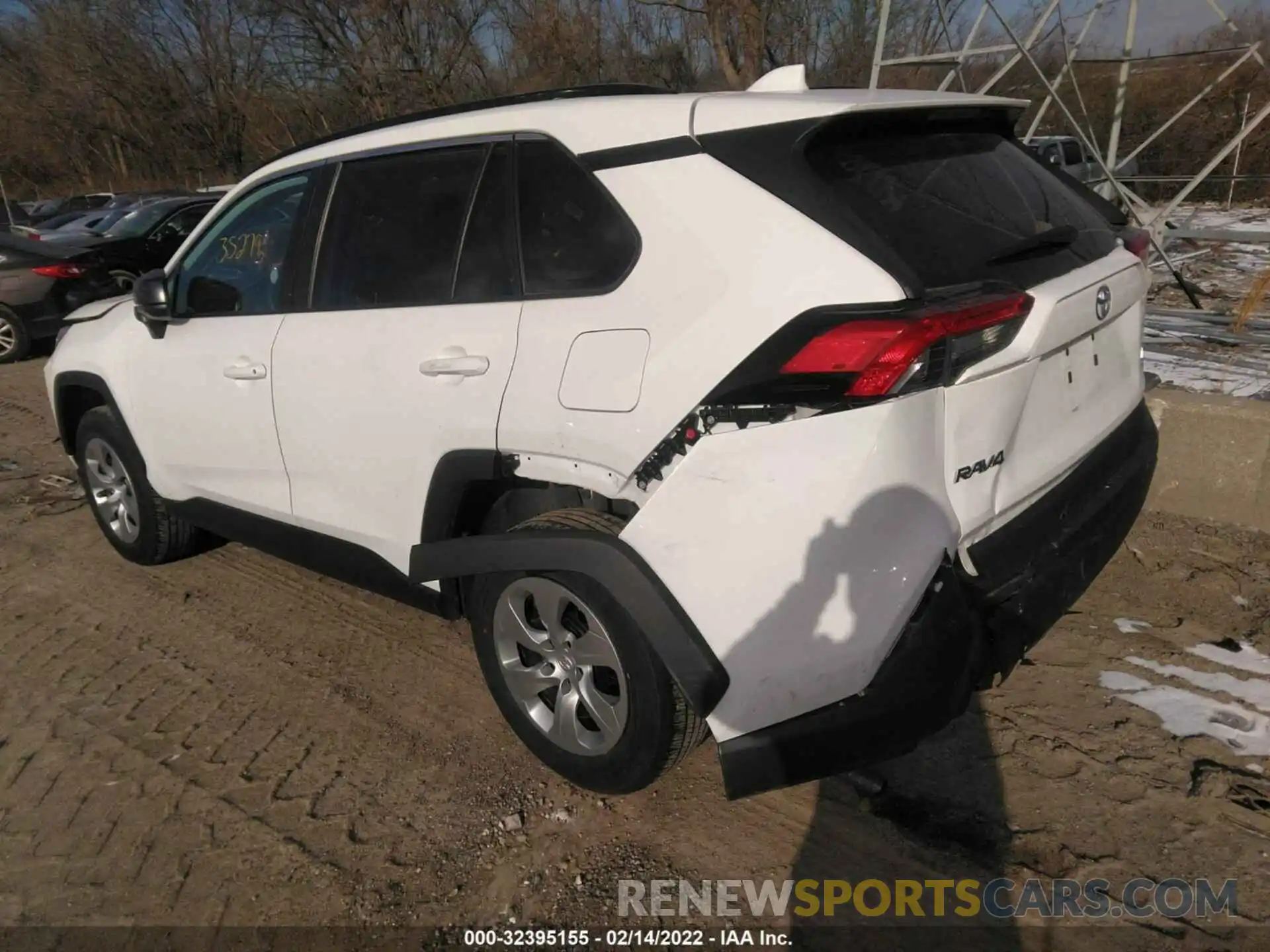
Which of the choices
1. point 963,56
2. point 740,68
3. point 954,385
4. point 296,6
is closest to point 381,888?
point 954,385

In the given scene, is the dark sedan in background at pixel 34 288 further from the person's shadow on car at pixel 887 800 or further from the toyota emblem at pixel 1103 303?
the toyota emblem at pixel 1103 303

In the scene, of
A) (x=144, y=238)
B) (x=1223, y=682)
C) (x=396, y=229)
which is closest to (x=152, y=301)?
(x=396, y=229)

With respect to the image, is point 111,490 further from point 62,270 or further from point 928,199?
point 62,270

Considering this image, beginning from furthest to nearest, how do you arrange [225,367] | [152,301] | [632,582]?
[152,301]
[225,367]
[632,582]

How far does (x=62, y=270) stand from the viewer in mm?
10383

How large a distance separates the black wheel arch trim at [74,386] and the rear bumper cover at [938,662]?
10.9 feet

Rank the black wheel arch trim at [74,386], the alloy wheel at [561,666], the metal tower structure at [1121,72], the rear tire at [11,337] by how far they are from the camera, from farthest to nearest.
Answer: the rear tire at [11,337] → the metal tower structure at [1121,72] → the black wheel arch trim at [74,386] → the alloy wheel at [561,666]

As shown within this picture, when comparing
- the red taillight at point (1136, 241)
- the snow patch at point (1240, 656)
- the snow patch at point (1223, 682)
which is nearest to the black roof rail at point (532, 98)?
the red taillight at point (1136, 241)

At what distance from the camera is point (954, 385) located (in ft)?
6.81

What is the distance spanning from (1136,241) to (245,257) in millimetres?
3241

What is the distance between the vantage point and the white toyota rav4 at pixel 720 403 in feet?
6.82

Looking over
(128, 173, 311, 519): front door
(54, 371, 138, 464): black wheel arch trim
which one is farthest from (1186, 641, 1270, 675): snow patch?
(54, 371, 138, 464): black wheel arch trim

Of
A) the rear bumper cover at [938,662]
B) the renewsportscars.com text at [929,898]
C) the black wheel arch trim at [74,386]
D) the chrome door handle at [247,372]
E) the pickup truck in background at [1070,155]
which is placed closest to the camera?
the rear bumper cover at [938,662]

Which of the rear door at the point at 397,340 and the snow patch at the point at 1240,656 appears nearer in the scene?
the rear door at the point at 397,340
